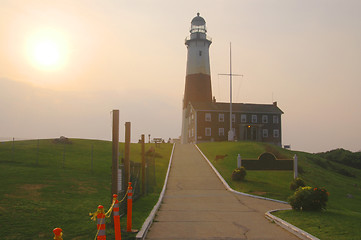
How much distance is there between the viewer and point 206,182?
86.0 ft

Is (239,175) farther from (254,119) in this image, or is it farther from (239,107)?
(239,107)

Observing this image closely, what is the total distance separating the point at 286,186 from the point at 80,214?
16.8 meters

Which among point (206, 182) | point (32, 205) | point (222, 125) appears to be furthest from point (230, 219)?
point (222, 125)

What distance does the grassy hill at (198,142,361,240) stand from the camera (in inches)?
429

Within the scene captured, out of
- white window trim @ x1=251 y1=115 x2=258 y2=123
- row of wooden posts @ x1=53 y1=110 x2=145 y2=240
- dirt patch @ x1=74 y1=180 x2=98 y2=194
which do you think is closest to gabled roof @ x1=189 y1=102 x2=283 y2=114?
white window trim @ x1=251 y1=115 x2=258 y2=123

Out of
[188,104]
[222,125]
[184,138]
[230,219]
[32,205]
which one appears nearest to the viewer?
[230,219]

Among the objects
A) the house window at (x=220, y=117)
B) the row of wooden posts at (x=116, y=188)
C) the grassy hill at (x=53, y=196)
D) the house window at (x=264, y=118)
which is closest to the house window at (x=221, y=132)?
the house window at (x=220, y=117)

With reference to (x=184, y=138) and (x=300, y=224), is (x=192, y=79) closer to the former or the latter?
(x=184, y=138)

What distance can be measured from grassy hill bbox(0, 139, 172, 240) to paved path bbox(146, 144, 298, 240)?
89 centimetres

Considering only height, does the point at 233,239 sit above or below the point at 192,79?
below

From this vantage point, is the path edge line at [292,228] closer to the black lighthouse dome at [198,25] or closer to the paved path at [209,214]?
the paved path at [209,214]

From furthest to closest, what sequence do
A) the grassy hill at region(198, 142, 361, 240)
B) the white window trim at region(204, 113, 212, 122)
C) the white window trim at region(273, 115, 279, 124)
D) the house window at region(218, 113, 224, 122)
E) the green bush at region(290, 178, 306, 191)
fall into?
1. the white window trim at region(273, 115, 279, 124)
2. the house window at region(218, 113, 224, 122)
3. the white window trim at region(204, 113, 212, 122)
4. the green bush at region(290, 178, 306, 191)
5. the grassy hill at region(198, 142, 361, 240)

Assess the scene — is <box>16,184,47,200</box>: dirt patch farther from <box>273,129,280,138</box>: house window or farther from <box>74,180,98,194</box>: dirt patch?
<box>273,129,280,138</box>: house window

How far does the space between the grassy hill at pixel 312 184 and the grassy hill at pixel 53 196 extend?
525cm
